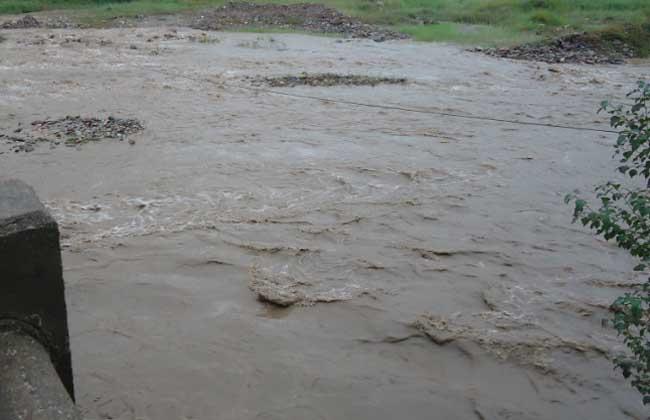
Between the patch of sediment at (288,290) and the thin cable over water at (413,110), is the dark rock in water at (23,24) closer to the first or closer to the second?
the thin cable over water at (413,110)

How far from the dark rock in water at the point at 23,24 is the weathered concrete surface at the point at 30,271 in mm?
19820

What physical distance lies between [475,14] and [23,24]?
547 inches

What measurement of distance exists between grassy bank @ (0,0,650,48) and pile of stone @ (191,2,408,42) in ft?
2.67

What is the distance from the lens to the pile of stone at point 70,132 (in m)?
7.59

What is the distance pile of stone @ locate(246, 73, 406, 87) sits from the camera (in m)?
11.6

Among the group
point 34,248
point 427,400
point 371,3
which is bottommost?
point 427,400

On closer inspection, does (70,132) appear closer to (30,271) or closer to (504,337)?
(504,337)

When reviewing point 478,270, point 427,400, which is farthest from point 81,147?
point 427,400

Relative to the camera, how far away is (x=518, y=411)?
10.8 ft

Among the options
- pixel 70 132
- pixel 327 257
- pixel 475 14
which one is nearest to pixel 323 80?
pixel 70 132

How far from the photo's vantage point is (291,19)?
21406mm

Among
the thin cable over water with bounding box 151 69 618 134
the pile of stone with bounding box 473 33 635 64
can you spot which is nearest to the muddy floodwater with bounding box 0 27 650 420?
the thin cable over water with bounding box 151 69 618 134

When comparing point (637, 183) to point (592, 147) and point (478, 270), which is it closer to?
point (592, 147)

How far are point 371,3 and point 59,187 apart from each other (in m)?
18.8
